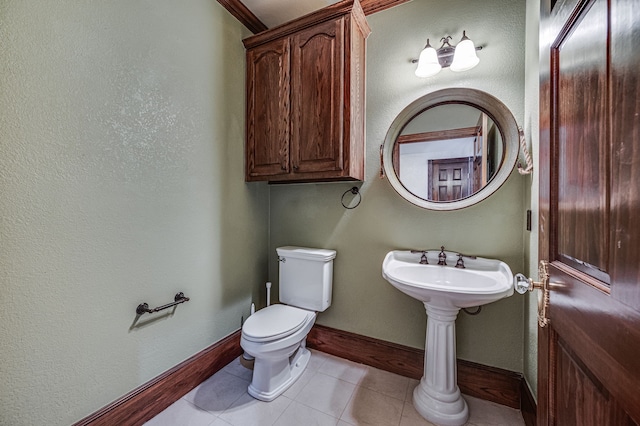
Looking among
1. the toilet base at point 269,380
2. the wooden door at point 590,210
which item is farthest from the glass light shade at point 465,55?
the toilet base at point 269,380

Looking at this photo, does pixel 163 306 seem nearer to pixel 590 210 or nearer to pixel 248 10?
pixel 590 210

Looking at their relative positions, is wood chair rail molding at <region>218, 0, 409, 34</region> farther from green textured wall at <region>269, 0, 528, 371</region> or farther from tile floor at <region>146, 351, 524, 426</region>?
tile floor at <region>146, 351, 524, 426</region>

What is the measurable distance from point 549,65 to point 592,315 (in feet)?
2.09

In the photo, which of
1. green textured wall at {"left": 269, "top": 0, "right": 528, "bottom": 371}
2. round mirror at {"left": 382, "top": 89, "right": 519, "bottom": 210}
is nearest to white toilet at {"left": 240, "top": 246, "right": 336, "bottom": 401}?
green textured wall at {"left": 269, "top": 0, "right": 528, "bottom": 371}

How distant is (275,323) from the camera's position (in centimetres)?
158

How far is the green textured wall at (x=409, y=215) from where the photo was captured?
150 centimetres

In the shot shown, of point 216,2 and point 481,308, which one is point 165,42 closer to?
point 216,2

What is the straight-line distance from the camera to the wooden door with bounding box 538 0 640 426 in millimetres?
393

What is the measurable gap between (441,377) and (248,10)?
2.76 meters

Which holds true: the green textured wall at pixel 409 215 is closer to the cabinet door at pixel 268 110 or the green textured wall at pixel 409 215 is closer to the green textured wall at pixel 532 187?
the green textured wall at pixel 532 187

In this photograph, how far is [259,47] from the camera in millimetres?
1891

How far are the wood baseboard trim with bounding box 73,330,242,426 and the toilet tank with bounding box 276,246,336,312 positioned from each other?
556 millimetres

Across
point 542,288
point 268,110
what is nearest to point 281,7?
point 268,110

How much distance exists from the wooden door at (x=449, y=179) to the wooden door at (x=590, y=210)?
91 centimetres
